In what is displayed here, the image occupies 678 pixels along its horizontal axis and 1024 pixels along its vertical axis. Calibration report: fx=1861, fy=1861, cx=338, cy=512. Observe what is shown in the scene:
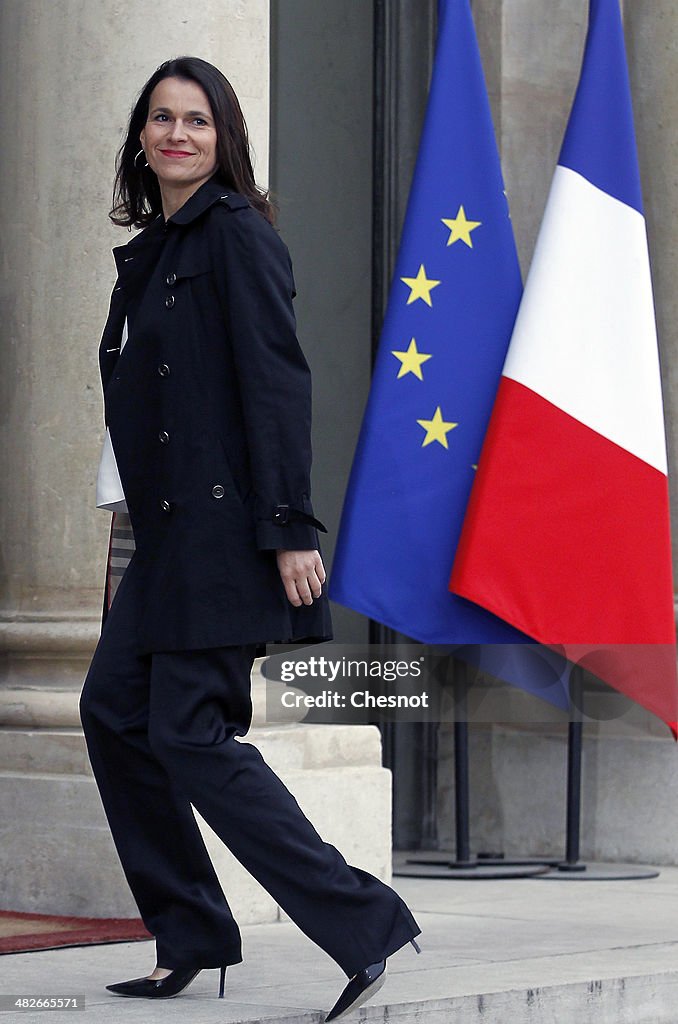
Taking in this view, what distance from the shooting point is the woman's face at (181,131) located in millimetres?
3658

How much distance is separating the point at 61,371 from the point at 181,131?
1.50m

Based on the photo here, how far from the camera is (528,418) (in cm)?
591

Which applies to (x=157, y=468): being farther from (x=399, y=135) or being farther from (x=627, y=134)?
(x=399, y=135)

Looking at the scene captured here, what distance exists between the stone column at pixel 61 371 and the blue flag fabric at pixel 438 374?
2.90ft

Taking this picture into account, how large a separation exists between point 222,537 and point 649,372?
284 cm

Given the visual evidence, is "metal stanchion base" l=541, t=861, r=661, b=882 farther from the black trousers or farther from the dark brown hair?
the dark brown hair

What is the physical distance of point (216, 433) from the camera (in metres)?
3.57

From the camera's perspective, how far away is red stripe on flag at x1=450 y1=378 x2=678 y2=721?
5.88 metres

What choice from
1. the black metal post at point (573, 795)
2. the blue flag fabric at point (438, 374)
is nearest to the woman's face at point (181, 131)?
the blue flag fabric at point (438, 374)

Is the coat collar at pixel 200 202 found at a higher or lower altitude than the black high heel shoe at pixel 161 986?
higher

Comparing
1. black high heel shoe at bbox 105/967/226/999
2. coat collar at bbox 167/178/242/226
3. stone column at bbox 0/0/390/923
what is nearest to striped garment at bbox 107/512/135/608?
coat collar at bbox 167/178/242/226

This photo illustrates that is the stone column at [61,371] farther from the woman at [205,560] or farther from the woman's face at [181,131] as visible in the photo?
the woman's face at [181,131]

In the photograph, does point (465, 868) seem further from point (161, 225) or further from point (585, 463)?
point (161, 225)

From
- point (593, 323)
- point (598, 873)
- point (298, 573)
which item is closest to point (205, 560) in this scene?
point (298, 573)
